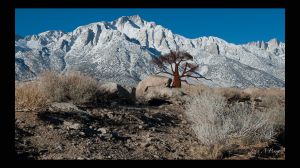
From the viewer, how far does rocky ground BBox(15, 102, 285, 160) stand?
607cm

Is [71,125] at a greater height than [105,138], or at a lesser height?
greater

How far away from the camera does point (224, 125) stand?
7777mm

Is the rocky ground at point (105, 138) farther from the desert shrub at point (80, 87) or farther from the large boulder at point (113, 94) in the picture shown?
the large boulder at point (113, 94)

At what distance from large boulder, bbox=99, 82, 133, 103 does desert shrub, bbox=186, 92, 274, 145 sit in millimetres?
2919

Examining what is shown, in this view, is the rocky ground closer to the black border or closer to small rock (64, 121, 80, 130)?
small rock (64, 121, 80, 130)

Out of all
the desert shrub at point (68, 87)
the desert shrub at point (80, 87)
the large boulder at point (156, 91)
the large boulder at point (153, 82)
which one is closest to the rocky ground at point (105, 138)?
the desert shrub at point (68, 87)

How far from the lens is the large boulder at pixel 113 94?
12.1 meters

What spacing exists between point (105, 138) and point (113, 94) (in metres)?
5.67

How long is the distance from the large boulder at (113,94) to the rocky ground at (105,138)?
94.3 inches

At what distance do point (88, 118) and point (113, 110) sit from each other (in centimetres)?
156
